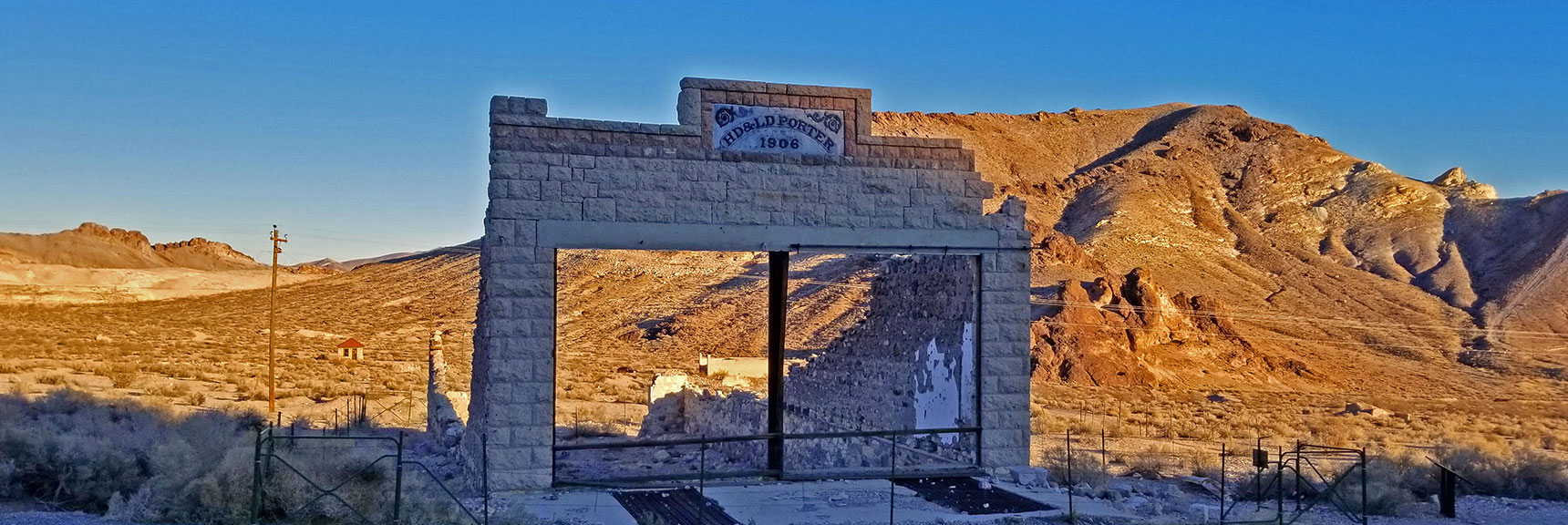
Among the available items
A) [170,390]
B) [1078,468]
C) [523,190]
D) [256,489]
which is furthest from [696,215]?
[170,390]

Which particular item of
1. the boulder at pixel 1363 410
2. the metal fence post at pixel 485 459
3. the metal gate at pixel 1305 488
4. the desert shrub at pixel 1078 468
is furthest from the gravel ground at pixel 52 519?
the boulder at pixel 1363 410

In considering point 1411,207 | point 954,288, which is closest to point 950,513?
point 954,288

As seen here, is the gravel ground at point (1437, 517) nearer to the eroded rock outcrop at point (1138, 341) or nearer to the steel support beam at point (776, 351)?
the steel support beam at point (776, 351)

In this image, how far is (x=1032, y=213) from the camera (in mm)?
73250

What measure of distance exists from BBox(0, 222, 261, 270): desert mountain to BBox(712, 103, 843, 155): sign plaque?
3920 inches

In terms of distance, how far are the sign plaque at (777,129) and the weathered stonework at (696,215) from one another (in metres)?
0.09

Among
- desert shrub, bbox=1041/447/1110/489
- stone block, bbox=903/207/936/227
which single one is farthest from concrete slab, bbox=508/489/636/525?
desert shrub, bbox=1041/447/1110/489

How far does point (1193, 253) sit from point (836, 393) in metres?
49.6

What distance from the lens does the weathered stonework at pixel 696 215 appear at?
12.4 metres

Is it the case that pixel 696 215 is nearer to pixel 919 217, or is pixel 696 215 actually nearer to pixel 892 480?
pixel 919 217

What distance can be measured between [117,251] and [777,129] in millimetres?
108835

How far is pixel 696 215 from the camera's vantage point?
512 inches

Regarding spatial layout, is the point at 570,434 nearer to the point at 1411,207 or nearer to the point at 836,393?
the point at 836,393

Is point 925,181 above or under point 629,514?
above
